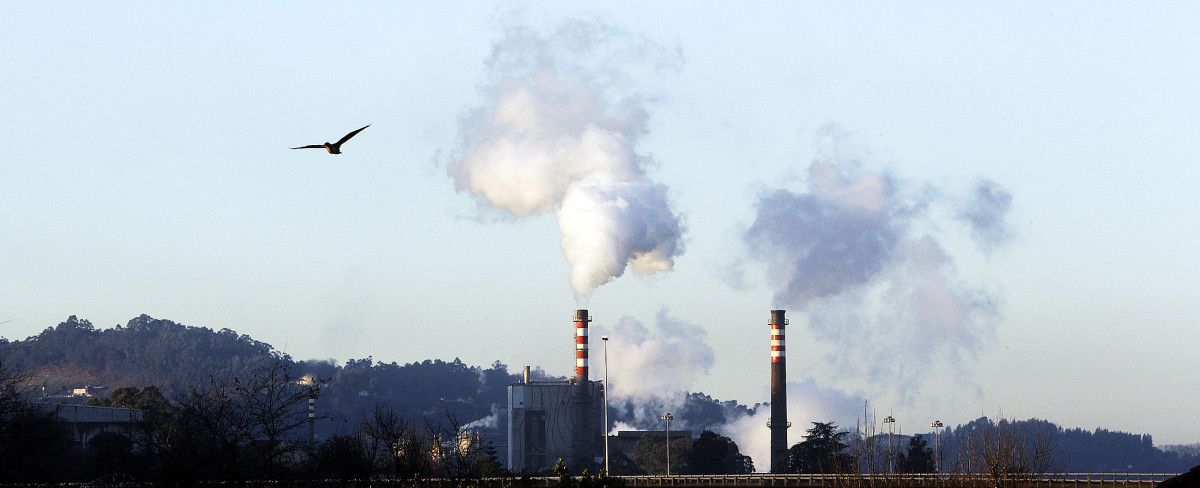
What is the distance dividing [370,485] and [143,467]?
12.6 metres

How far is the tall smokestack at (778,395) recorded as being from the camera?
496 ft

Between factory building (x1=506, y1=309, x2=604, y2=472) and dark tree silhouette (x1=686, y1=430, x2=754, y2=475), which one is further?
factory building (x1=506, y1=309, x2=604, y2=472)

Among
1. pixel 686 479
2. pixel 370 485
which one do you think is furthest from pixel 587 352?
pixel 370 485

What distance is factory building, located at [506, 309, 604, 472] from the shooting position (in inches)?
6344

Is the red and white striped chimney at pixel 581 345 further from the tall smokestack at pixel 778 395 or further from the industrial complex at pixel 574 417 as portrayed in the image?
the tall smokestack at pixel 778 395

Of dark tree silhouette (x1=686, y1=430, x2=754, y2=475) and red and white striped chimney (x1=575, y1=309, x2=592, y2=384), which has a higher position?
red and white striped chimney (x1=575, y1=309, x2=592, y2=384)

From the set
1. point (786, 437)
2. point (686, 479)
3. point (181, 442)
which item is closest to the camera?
point (181, 442)

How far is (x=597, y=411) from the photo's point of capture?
6555 inches

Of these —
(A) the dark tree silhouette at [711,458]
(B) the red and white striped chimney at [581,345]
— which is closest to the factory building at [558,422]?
(B) the red and white striped chimney at [581,345]

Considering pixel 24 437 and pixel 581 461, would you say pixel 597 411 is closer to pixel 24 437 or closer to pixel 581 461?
pixel 581 461

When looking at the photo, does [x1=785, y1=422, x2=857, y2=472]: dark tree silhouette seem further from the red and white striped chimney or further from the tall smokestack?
the red and white striped chimney

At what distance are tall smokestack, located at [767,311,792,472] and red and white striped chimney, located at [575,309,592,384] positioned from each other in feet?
60.7

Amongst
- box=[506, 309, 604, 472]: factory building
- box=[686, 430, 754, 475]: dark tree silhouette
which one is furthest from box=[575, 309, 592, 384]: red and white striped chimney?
box=[686, 430, 754, 475]: dark tree silhouette

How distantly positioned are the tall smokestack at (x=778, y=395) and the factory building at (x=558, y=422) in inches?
752
